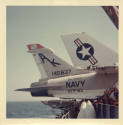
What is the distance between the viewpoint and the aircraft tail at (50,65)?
4.03 metres

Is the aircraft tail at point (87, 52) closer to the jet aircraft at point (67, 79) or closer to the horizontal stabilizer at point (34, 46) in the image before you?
the jet aircraft at point (67, 79)

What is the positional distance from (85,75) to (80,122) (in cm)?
90

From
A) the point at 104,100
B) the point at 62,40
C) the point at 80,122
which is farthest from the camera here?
the point at 104,100

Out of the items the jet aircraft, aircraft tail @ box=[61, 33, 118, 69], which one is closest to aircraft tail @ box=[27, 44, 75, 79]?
the jet aircraft

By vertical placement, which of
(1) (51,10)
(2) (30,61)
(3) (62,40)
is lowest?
(2) (30,61)

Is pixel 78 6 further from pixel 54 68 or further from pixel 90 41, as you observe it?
pixel 54 68

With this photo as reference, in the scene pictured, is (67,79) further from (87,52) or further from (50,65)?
(87,52)

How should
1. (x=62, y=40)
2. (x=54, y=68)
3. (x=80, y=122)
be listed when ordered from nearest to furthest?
(x=80, y=122) < (x=62, y=40) < (x=54, y=68)

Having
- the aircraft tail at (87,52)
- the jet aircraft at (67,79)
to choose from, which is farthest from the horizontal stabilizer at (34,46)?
the aircraft tail at (87,52)

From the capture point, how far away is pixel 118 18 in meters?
3.36

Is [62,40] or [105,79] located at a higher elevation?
[62,40]

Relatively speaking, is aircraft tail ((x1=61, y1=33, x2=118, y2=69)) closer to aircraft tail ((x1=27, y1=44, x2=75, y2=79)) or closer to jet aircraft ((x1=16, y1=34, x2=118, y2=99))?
jet aircraft ((x1=16, y1=34, x2=118, y2=99))

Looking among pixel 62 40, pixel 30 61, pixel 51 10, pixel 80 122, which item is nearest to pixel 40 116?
pixel 80 122

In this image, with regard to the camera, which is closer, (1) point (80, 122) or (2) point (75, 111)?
(1) point (80, 122)
